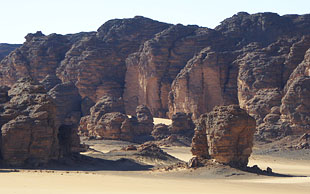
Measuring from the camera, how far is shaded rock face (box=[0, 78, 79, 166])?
4659 centimetres

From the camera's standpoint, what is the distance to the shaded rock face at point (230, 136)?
44.1 m

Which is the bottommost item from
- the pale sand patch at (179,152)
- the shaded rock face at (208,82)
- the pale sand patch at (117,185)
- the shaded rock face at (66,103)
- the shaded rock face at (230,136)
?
the pale sand patch at (117,185)

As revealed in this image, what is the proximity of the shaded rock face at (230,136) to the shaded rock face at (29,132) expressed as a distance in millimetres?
10213

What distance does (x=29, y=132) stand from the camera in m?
46.9

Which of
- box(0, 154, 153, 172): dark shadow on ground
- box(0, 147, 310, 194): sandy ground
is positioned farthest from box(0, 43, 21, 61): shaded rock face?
box(0, 147, 310, 194): sandy ground

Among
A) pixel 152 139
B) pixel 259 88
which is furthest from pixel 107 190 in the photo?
pixel 259 88

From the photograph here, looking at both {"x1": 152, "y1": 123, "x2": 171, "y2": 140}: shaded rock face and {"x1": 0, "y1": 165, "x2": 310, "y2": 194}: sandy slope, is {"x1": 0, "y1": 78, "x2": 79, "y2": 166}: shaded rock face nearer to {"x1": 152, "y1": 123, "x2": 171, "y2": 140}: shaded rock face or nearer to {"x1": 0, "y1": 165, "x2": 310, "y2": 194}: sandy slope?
{"x1": 0, "y1": 165, "x2": 310, "y2": 194}: sandy slope

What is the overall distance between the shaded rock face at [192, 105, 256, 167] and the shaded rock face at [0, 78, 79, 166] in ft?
33.5

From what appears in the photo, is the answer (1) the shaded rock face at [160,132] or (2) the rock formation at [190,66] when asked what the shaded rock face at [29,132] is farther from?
(2) the rock formation at [190,66]

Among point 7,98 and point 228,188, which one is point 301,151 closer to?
point 7,98

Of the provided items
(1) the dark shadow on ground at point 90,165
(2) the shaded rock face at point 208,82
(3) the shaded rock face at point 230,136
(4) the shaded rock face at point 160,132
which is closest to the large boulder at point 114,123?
(4) the shaded rock face at point 160,132

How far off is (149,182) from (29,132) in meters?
12.3

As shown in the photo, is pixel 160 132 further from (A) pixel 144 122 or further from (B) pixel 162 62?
(B) pixel 162 62

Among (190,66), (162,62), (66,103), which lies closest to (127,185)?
(66,103)
